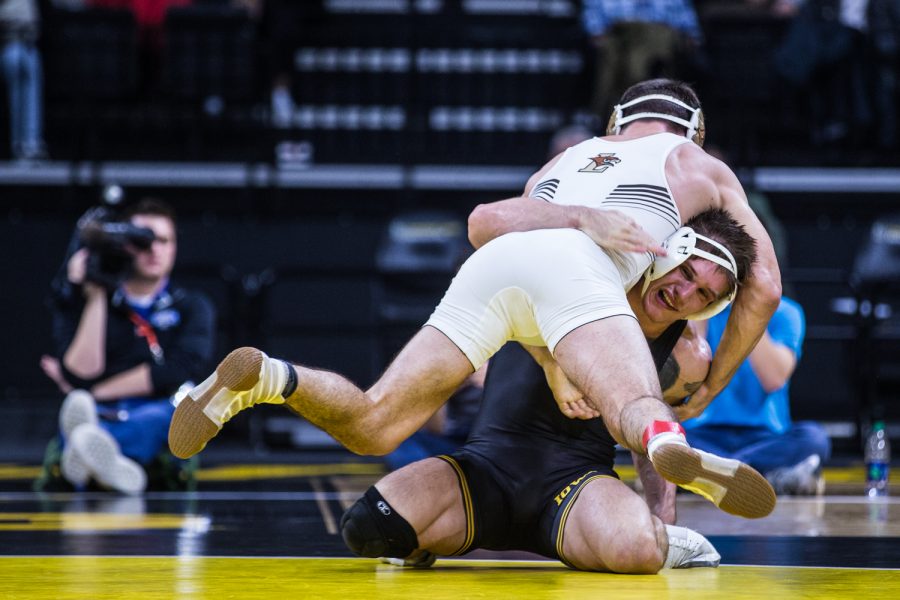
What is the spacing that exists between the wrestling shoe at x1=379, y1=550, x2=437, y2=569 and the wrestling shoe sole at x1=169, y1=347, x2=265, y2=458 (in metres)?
0.70

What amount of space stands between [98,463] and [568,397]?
3.31 metres

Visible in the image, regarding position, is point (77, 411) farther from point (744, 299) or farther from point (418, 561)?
point (744, 299)

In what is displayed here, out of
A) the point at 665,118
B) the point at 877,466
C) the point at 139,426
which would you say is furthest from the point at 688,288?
the point at 139,426

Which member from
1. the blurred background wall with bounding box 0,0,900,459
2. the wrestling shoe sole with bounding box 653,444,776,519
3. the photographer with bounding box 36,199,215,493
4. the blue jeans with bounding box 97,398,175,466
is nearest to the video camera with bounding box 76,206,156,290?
the photographer with bounding box 36,199,215,493

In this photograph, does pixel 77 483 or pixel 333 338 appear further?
pixel 333 338

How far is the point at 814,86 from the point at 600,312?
26.8ft

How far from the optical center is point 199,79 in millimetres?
12047

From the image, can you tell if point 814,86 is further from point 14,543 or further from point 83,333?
point 14,543

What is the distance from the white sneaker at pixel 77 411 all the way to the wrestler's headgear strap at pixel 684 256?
3.19 meters

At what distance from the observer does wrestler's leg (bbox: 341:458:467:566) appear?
14.5ft

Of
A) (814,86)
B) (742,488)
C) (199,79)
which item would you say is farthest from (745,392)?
(199,79)

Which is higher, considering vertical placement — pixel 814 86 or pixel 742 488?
pixel 814 86

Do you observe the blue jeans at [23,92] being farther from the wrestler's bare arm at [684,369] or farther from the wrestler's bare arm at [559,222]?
the wrestler's bare arm at [684,369]

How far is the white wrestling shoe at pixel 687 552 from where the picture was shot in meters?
4.47
